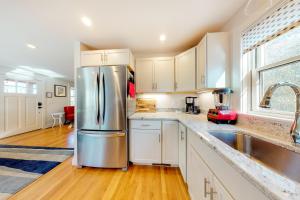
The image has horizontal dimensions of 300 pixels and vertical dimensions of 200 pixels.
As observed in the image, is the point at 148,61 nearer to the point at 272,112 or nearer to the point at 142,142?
the point at 142,142

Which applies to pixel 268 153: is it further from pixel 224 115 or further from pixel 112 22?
pixel 112 22

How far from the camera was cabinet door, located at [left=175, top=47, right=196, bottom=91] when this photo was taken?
2.25m

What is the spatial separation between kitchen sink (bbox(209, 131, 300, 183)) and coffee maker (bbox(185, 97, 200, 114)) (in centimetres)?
132

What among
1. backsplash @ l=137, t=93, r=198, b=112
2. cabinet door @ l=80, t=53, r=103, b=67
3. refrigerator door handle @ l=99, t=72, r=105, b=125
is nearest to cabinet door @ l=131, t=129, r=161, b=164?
refrigerator door handle @ l=99, t=72, r=105, b=125

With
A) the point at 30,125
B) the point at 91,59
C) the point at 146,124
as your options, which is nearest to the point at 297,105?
the point at 146,124

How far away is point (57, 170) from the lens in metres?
2.22

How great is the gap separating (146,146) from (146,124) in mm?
371

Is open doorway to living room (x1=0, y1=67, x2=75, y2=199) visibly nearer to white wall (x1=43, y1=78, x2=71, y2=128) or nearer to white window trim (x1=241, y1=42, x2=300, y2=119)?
white wall (x1=43, y1=78, x2=71, y2=128)

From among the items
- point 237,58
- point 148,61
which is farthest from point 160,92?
point 237,58

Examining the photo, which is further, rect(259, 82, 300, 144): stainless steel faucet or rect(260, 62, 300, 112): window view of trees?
rect(260, 62, 300, 112): window view of trees

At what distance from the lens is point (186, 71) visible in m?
2.40

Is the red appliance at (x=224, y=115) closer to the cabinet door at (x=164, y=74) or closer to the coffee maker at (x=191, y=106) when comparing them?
the coffee maker at (x=191, y=106)

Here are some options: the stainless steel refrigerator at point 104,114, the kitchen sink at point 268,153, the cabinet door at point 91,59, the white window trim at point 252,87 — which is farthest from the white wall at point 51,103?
the white window trim at point 252,87

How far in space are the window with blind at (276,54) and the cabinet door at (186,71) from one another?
77cm
